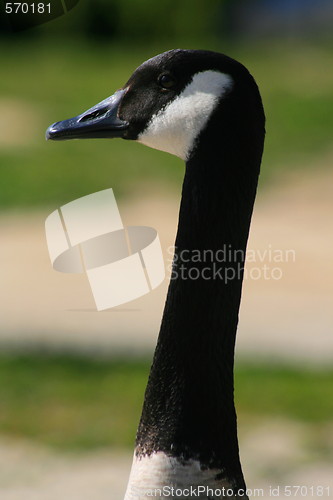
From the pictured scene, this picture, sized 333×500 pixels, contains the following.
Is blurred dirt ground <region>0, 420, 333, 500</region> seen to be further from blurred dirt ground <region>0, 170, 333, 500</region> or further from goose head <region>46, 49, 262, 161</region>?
goose head <region>46, 49, 262, 161</region>

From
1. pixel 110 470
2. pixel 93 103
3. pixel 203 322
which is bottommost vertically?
pixel 203 322

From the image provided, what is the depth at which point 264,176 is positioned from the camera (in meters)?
8.28

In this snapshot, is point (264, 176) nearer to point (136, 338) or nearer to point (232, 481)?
point (136, 338)

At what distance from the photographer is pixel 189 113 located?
7.14 feet

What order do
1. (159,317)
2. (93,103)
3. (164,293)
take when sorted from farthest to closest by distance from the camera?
(93,103) < (164,293) < (159,317)

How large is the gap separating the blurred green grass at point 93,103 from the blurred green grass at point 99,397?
9.67 ft

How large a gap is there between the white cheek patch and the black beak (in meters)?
0.12

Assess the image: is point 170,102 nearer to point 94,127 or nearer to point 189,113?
point 189,113

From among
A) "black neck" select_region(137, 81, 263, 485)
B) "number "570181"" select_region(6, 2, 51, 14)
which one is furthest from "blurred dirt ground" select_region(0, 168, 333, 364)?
"number "570181"" select_region(6, 2, 51, 14)

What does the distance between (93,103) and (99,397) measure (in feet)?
20.1

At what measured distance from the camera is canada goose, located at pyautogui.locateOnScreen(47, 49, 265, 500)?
2.16 m

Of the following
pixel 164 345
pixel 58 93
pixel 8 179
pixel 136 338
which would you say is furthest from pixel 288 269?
pixel 58 93

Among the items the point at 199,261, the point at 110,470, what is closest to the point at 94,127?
the point at 199,261

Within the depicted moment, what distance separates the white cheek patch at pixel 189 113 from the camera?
2.14 m
